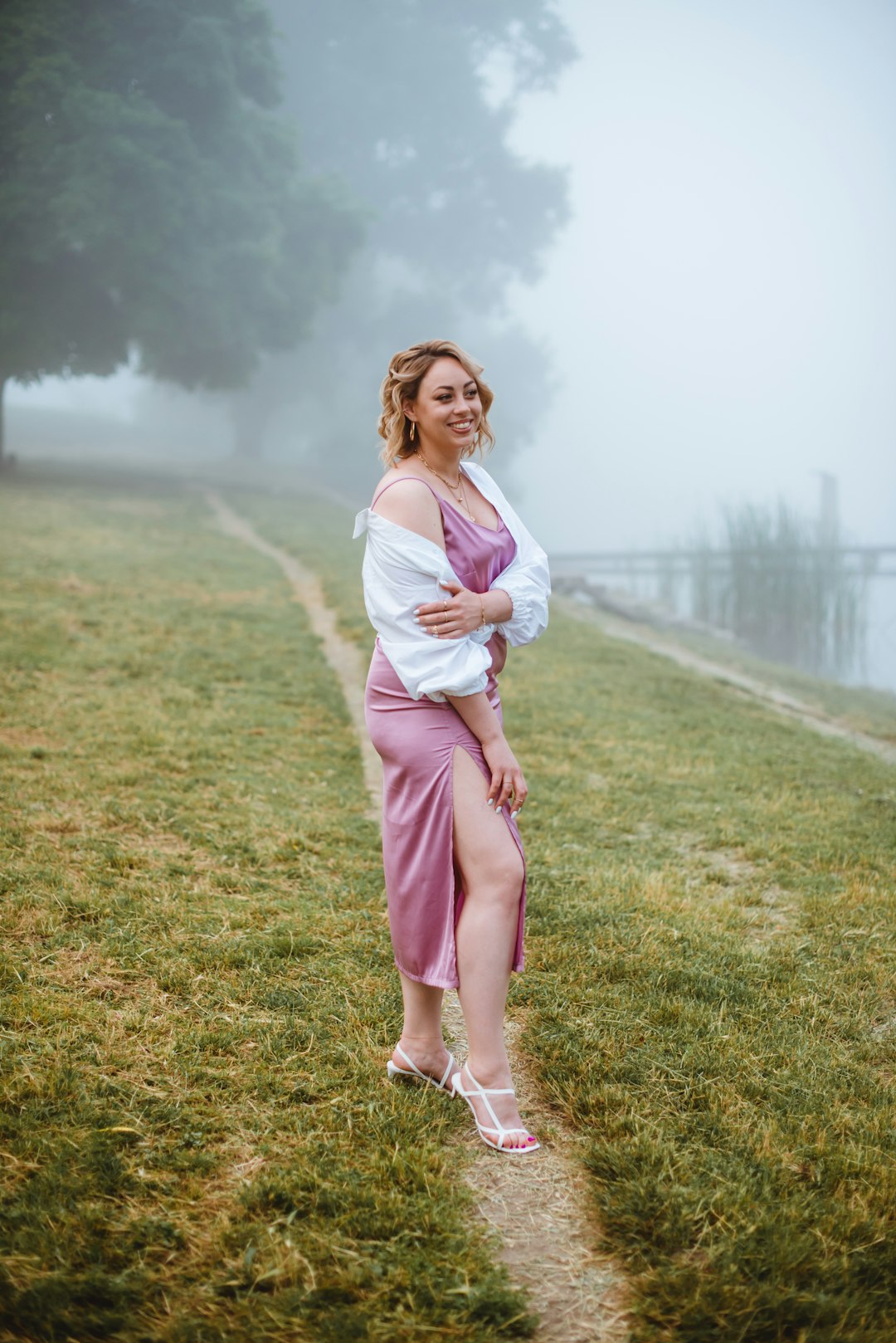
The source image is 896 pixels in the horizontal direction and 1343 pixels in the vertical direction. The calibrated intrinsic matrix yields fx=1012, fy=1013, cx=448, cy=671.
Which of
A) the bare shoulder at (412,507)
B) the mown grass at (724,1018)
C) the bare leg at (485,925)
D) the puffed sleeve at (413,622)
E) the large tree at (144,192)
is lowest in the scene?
the mown grass at (724,1018)

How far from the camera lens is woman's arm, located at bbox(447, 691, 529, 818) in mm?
2492

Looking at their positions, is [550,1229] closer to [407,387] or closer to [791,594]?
[407,387]

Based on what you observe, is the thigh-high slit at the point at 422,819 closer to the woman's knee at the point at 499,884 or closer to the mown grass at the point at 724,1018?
the woman's knee at the point at 499,884

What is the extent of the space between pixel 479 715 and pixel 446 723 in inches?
3.3

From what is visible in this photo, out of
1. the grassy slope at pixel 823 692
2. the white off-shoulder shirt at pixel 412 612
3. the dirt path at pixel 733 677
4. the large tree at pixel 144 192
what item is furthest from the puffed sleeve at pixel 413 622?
the large tree at pixel 144 192

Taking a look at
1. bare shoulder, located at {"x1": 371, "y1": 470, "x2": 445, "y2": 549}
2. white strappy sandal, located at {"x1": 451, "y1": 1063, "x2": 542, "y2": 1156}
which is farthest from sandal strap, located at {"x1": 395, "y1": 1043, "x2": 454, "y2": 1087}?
bare shoulder, located at {"x1": 371, "y1": 470, "x2": 445, "y2": 549}

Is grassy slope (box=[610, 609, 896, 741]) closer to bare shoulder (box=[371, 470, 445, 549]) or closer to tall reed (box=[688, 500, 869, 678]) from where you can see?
tall reed (box=[688, 500, 869, 678])

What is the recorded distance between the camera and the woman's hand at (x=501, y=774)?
2.49 meters

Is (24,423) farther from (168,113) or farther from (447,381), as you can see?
(447,381)

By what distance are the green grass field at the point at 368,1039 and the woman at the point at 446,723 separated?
0.35m

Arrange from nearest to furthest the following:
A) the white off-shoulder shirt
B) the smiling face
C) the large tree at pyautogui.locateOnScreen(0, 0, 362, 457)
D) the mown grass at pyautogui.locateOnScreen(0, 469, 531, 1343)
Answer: the mown grass at pyautogui.locateOnScreen(0, 469, 531, 1343)
the white off-shoulder shirt
the smiling face
the large tree at pyautogui.locateOnScreen(0, 0, 362, 457)

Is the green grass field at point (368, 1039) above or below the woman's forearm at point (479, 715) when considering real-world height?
below

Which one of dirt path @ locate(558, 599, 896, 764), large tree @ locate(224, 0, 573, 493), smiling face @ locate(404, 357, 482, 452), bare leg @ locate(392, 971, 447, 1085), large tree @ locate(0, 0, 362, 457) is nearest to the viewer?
smiling face @ locate(404, 357, 482, 452)

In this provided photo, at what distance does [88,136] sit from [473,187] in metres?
22.2
